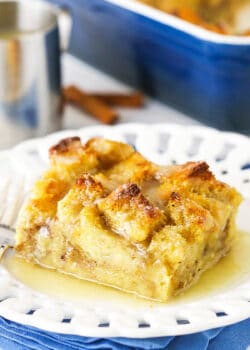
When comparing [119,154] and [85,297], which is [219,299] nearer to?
[85,297]

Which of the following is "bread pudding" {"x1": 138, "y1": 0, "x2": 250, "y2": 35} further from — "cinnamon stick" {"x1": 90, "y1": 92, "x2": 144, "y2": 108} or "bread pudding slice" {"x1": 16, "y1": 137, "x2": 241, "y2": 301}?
"bread pudding slice" {"x1": 16, "y1": 137, "x2": 241, "y2": 301}

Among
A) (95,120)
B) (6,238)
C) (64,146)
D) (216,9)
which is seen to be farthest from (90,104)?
(6,238)

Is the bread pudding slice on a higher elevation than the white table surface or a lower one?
higher

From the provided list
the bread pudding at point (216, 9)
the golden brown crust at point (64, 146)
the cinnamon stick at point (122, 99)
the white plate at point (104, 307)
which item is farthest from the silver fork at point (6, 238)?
the bread pudding at point (216, 9)

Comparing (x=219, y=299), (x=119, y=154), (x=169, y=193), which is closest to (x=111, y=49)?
(x=119, y=154)

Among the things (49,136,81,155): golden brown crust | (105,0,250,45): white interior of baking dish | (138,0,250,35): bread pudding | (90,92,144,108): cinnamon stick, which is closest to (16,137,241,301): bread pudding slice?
(49,136,81,155): golden brown crust

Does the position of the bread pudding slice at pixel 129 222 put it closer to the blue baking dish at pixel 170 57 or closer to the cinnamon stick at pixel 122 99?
the blue baking dish at pixel 170 57
